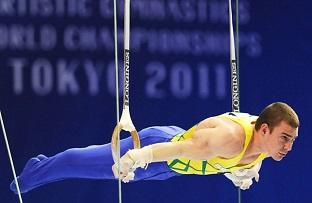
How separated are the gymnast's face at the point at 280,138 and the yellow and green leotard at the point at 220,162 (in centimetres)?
8

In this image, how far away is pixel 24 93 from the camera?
3.13 meters

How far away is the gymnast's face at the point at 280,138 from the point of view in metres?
2.67

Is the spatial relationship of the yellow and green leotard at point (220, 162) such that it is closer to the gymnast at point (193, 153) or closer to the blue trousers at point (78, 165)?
the gymnast at point (193, 153)

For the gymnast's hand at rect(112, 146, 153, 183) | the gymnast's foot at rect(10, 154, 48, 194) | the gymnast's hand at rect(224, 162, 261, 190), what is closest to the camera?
the gymnast's hand at rect(112, 146, 153, 183)

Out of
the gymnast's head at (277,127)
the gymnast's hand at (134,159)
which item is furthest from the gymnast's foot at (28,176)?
the gymnast's head at (277,127)

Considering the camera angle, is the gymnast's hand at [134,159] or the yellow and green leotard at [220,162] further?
the yellow and green leotard at [220,162]

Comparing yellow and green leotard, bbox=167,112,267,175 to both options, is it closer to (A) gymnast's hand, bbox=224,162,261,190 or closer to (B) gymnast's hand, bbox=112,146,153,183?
(A) gymnast's hand, bbox=224,162,261,190

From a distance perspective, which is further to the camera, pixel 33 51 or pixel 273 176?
pixel 273 176

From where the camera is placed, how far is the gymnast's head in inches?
105

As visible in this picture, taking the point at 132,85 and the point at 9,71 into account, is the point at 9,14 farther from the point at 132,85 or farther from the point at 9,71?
the point at 132,85

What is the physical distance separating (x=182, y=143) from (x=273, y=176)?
3.24 ft

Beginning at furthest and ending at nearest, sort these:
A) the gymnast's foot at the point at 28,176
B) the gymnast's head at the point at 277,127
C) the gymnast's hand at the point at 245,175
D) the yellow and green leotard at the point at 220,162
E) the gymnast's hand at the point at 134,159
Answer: the gymnast's foot at the point at 28,176, the gymnast's hand at the point at 245,175, the yellow and green leotard at the point at 220,162, the gymnast's head at the point at 277,127, the gymnast's hand at the point at 134,159

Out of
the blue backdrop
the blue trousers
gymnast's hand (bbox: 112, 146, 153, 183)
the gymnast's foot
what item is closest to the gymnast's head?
gymnast's hand (bbox: 112, 146, 153, 183)

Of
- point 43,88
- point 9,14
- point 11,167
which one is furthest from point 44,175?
point 9,14
